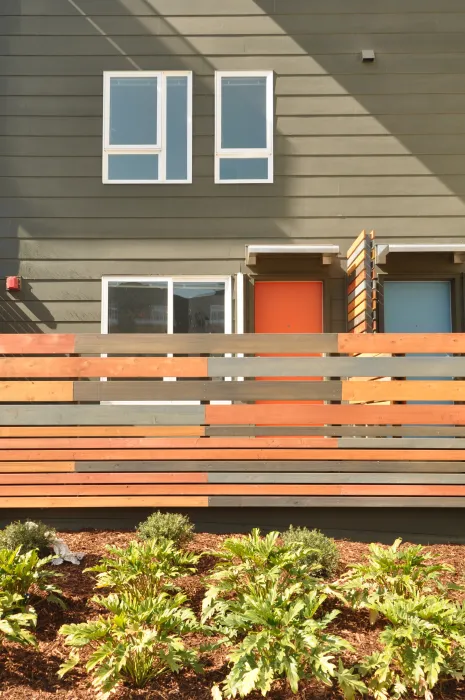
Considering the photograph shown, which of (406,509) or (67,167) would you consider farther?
(67,167)

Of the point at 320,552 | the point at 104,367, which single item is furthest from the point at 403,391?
the point at 104,367

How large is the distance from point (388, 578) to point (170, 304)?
4.49 meters

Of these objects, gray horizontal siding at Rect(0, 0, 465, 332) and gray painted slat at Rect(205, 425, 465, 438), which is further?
gray horizontal siding at Rect(0, 0, 465, 332)

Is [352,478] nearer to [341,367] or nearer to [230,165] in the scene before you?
[341,367]

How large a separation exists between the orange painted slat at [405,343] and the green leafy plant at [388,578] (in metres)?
1.79

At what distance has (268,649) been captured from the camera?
297cm

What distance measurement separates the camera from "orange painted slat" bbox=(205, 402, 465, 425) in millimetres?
5215

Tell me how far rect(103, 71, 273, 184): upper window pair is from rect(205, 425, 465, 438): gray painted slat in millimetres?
3401

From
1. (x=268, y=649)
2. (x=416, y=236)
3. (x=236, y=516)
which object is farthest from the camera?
(x=416, y=236)

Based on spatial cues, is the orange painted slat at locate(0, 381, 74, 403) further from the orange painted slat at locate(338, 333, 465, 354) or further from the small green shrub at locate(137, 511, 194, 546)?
the orange painted slat at locate(338, 333, 465, 354)

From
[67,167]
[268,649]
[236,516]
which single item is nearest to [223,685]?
[268,649]

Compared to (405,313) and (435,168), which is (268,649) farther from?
(435,168)

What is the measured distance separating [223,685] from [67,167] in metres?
6.00

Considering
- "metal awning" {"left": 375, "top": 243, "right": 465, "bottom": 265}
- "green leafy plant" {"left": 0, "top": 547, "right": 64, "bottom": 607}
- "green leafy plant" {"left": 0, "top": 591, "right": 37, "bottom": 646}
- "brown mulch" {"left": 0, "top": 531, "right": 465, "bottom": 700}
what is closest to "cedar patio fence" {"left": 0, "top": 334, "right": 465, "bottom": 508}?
"brown mulch" {"left": 0, "top": 531, "right": 465, "bottom": 700}
